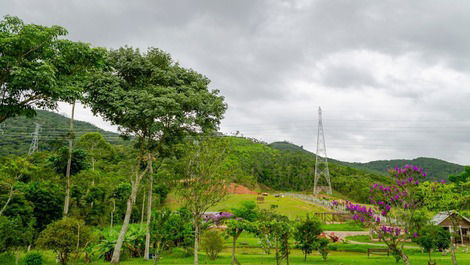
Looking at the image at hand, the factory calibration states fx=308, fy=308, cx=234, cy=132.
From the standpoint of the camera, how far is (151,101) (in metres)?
17.2

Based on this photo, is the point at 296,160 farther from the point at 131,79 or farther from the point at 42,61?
the point at 42,61

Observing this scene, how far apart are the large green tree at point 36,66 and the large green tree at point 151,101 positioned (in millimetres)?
4964

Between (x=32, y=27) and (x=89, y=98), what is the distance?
8164 millimetres

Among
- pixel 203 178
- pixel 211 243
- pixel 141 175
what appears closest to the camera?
pixel 203 178

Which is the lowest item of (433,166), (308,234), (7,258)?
(7,258)

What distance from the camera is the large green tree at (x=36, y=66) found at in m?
9.99

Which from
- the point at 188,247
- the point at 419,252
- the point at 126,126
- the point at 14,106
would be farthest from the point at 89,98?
the point at 419,252

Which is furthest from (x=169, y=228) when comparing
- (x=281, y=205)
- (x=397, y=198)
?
(x=281, y=205)

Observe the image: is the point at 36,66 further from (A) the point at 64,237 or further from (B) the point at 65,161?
(B) the point at 65,161

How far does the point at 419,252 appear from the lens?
25.4 m

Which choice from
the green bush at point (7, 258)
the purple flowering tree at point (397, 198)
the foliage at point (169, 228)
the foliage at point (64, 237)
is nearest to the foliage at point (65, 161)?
the green bush at point (7, 258)

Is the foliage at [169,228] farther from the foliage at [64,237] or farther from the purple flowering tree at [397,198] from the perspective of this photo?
the purple flowering tree at [397,198]

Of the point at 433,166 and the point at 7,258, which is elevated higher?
the point at 433,166

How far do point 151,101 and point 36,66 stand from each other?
7165 mm
